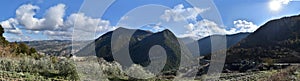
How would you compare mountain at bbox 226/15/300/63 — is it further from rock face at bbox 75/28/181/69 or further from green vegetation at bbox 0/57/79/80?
green vegetation at bbox 0/57/79/80

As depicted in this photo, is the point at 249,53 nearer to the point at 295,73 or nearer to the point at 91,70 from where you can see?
the point at 91,70

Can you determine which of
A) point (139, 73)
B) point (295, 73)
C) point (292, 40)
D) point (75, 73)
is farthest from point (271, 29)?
point (295, 73)

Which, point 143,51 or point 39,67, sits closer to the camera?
point 39,67

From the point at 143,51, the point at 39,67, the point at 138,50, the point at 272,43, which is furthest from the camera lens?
the point at 143,51

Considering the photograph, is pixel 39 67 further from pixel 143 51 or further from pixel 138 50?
pixel 143 51

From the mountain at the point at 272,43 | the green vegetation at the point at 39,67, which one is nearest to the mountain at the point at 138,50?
the green vegetation at the point at 39,67

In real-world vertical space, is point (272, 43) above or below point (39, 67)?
above

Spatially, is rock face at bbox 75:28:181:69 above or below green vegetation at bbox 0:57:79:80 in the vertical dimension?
above

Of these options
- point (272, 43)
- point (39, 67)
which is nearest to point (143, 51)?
point (272, 43)

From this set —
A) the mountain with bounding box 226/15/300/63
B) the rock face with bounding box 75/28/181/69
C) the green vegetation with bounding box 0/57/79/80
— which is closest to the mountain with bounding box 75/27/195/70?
the rock face with bounding box 75/28/181/69
